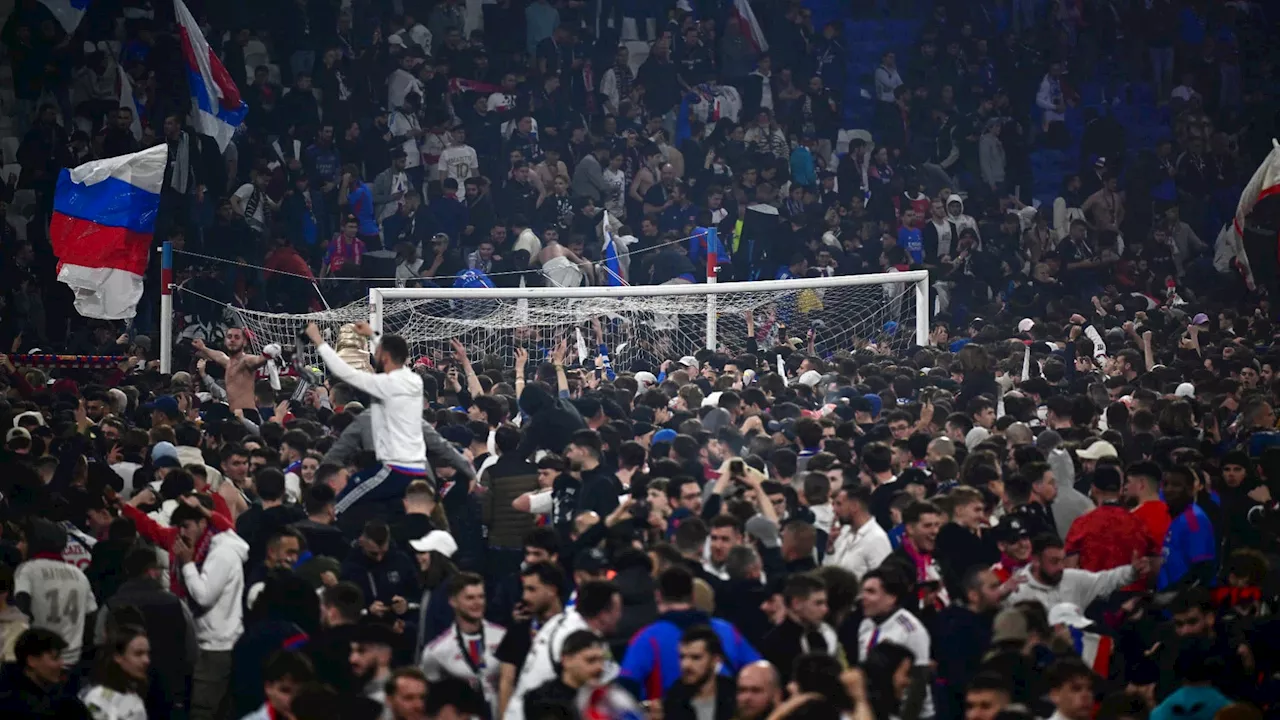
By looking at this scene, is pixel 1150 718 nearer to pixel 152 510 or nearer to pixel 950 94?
pixel 152 510

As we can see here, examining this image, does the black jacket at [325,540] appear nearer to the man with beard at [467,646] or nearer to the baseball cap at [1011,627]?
the man with beard at [467,646]

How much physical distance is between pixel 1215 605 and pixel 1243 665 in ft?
2.53

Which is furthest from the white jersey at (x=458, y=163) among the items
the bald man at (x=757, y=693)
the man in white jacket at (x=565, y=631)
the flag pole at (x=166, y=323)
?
the bald man at (x=757, y=693)

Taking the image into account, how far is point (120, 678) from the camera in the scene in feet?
28.0

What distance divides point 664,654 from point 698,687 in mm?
436

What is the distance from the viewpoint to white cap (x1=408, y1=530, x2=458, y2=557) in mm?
10453

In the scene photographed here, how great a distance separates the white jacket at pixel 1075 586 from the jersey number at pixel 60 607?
5.20m

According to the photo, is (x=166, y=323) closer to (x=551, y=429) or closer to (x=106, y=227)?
(x=106, y=227)

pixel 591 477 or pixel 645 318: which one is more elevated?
pixel 645 318

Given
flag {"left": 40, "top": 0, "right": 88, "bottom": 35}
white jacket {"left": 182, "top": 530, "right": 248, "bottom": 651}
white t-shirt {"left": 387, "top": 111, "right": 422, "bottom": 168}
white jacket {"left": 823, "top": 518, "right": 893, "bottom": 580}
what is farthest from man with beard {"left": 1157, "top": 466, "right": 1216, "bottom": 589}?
flag {"left": 40, "top": 0, "right": 88, "bottom": 35}

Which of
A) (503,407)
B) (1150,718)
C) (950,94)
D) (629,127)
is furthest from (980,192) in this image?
(1150,718)

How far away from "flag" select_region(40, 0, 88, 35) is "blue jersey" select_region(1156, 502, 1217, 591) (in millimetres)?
19527

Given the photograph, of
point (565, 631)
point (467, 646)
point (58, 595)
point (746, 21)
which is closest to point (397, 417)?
point (58, 595)

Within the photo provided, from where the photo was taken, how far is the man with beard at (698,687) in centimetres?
773
